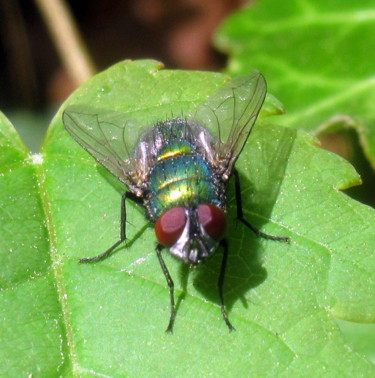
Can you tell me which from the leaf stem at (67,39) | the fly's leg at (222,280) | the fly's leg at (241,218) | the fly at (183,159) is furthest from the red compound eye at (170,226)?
the leaf stem at (67,39)

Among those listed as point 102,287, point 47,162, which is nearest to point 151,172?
point 47,162

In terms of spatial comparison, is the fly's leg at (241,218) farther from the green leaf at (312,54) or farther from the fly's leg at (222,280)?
the green leaf at (312,54)

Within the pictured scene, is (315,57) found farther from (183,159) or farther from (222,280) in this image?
(222,280)


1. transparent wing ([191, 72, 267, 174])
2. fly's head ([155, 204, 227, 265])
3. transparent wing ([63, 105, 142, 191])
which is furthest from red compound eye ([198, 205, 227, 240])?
transparent wing ([63, 105, 142, 191])

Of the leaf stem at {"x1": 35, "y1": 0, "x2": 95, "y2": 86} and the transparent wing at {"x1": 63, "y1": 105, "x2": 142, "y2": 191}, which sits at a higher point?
the transparent wing at {"x1": 63, "y1": 105, "x2": 142, "y2": 191}

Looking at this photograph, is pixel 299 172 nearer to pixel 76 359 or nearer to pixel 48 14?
pixel 76 359

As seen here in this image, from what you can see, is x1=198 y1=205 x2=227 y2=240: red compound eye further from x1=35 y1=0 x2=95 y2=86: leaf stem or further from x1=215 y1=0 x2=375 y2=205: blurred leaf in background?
x1=35 y1=0 x2=95 y2=86: leaf stem

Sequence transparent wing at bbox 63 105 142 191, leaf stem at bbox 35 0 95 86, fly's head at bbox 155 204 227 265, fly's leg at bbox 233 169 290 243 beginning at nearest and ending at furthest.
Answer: fly's head at bbox 155 204 227 265 → fly's leg at bbox 233 169 290 243 → transparent wing at bbox 63 105 142 191 → leaf stem at bbox 35 0 95 86
